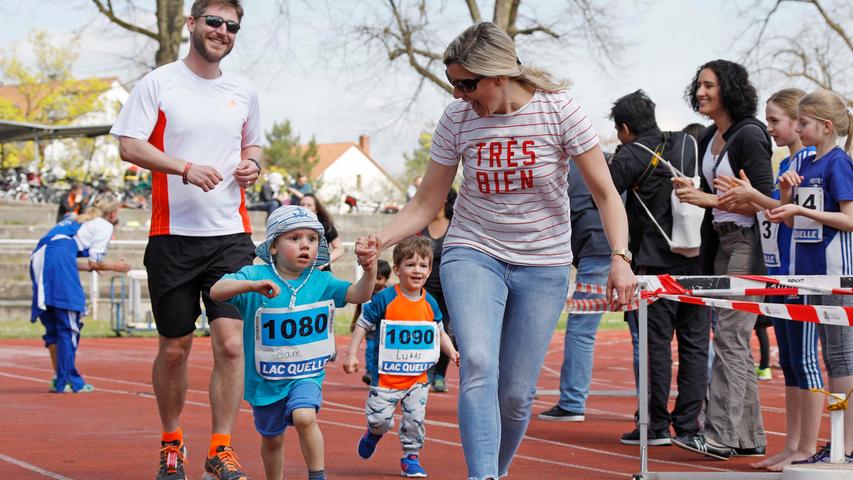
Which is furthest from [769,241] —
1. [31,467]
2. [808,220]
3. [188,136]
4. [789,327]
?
[31,467]

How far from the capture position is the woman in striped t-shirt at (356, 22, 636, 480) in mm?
4973

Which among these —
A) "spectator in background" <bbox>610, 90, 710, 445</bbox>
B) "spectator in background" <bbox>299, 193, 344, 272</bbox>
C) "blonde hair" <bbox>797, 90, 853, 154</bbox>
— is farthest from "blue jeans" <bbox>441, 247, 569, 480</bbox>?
"spectator in background" <bbox>299, 193, 344, 272</bbox>

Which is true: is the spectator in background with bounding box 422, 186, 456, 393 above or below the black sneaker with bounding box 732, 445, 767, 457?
above

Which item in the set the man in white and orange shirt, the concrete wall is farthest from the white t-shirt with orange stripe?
the concrete wall

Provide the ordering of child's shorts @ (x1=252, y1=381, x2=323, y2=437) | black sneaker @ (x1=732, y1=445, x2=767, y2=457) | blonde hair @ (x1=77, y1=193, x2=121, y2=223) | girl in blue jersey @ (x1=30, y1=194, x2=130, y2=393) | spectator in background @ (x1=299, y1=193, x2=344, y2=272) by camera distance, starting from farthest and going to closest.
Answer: blonde hair @ (x1=77, y1=193, x2=121, y2=223) → girl in blue jersey @ (x1=30, y1=194, x2=130, y2=393) → spectator in background @ (x1=299, y1=193, x2=344, y2=272) → black sneaker @ (x1=732, y1=445, x2=767, y2=457) → child's shorts @ (x1=252, y1=381, x2=323, y2=437)

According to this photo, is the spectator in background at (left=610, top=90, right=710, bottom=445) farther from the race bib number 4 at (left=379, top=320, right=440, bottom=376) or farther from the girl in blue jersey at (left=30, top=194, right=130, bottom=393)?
the girl in blue jersey at (left=30, top=194, right=130, bottom=393)

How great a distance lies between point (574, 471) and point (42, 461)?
10.0ft

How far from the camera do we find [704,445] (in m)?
7.34

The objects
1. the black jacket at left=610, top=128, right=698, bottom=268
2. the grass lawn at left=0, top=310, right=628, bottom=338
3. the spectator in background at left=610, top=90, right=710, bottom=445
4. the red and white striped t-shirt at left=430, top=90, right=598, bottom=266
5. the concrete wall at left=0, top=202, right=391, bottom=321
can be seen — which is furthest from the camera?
the concrete wall at left=0, top=202, right=391, bottom=321

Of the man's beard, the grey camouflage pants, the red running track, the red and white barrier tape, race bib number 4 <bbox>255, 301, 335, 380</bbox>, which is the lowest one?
the red running track

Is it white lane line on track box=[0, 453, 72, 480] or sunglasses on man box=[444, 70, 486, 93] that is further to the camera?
white lane line on track box=[0, 453, 72, 480]

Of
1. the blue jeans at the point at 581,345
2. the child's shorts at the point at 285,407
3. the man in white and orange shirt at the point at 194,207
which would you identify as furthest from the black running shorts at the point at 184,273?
the blue jeans at the point at 581,345

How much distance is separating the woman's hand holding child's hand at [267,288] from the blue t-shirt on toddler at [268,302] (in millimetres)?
218

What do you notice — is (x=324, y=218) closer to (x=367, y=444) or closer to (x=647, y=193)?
(x=647, y=193)
